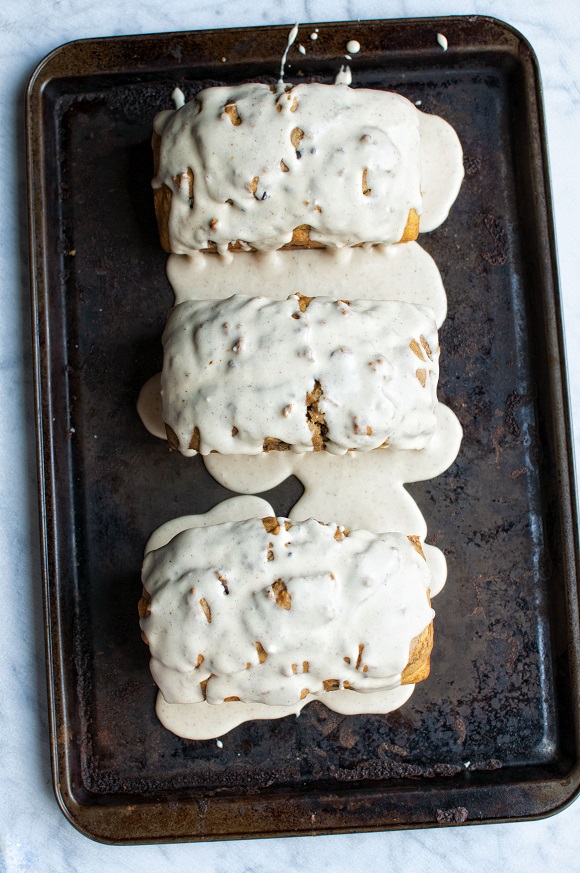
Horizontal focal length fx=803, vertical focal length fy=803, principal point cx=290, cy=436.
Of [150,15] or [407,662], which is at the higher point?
[150,15]

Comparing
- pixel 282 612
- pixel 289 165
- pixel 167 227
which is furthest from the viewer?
pixel 167 227

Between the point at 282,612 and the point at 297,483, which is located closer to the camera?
the point at 282,612

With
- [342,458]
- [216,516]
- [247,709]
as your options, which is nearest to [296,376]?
[342,458]

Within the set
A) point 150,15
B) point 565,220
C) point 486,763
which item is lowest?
point 486,763

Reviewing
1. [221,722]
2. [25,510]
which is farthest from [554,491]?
[25,510]

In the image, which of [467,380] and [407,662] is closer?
[407,662]

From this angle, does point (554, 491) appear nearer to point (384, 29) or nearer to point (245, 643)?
point (245, 643)

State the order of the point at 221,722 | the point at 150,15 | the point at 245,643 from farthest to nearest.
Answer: the point at 150,15 < the point at 221,722 < the point at 245,643

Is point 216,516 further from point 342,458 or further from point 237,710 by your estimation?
point 237,710
